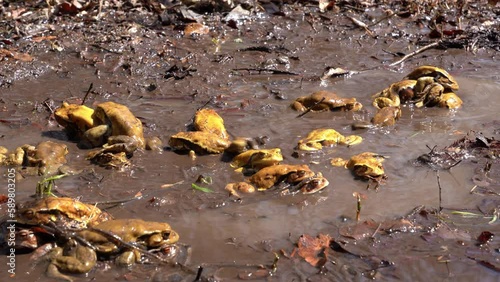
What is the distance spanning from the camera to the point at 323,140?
5406 millimetres

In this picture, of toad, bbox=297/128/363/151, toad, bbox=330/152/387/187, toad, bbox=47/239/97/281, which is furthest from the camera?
toad, bbox=297/128/363/151

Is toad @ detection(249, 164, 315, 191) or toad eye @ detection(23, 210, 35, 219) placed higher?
toad eye @ detection(23, 210, 35, 219)

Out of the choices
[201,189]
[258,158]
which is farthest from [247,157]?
[201,189]

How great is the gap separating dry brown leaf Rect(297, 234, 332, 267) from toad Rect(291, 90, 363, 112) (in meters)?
2.13

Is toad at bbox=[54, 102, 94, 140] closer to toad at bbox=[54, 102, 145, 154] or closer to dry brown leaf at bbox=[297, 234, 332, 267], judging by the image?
toad at bbox=[54, 102, 145, 154]

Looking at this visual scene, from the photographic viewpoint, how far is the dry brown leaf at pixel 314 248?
12.9 ft

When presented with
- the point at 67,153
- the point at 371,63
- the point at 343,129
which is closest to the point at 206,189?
the point at 67,153

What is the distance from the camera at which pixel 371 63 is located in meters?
7.63

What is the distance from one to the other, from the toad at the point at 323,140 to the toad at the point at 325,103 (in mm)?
586

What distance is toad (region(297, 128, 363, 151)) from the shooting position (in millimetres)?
5355

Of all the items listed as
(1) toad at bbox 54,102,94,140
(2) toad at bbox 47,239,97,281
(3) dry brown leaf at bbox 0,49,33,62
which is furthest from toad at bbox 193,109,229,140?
(3) dry brown leaf at bbox 0,49,33,62

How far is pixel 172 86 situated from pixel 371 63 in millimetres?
2409

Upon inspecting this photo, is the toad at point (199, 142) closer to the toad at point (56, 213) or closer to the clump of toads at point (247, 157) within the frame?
the clump of toads at point (247, 157)

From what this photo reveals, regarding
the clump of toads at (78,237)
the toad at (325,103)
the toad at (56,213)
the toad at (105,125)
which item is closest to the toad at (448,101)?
the toad at (325,103)
